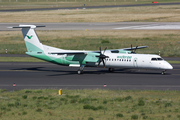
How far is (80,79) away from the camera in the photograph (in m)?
30.3

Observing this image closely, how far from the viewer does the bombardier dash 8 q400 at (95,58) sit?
32.3 metres

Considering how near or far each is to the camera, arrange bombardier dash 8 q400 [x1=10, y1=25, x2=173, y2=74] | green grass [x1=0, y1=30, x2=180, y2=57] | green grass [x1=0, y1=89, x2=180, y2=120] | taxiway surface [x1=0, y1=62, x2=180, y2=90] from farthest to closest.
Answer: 1. green grass [x1=0, y1=30, x2=180, y2=57]
2. bombardier dash 8 q400 [x1=10, y1=25, x2=173, y2=74]
3. taxiway surface [x1=0, y1=62, x2=180, y2=90]
4. green grass [x1=0, y1=89, x2=180, y2=120]

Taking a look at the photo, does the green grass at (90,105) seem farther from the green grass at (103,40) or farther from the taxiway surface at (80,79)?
the green grass at (103,40)

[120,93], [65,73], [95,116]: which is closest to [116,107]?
[95,116]

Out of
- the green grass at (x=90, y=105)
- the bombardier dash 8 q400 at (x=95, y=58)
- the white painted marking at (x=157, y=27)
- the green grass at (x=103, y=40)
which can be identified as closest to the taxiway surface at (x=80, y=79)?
the bombardier dash 8 q400 at (x=95, y=58)

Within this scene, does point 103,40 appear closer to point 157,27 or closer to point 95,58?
point 157,27

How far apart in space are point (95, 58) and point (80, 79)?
477 centimetres

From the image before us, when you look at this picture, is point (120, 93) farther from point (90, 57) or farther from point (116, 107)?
point (90, 57)

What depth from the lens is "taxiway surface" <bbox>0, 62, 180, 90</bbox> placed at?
85.7 feet

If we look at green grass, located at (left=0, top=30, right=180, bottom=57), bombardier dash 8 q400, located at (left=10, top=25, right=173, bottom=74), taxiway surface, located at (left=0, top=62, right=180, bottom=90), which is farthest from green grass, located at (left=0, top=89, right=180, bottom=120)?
green grass, located at (left=0, top=30, right=180, bottom=57)

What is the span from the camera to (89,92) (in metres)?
22.6

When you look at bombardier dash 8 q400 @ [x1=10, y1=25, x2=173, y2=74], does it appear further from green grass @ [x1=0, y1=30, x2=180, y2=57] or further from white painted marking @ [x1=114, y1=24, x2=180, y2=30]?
white painted marking @ [x1=114, y1=24, x2=180, y2=30]

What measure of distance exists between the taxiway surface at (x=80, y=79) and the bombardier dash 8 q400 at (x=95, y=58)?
1.20 meters

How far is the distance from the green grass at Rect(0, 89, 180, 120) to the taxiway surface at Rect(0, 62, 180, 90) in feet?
10.3
